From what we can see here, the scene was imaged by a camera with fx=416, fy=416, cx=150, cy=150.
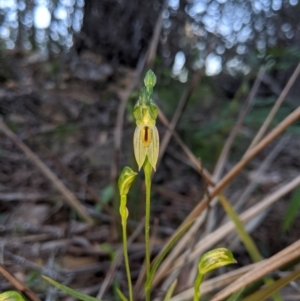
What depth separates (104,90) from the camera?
252 centimetres

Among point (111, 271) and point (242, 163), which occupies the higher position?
point (242, 163)

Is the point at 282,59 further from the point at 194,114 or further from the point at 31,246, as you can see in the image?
the point at 194,114

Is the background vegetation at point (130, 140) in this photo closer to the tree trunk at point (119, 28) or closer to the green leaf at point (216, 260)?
the tree trunk at point (119, 28)

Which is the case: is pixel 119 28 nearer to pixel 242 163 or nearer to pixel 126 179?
pixel 242 163

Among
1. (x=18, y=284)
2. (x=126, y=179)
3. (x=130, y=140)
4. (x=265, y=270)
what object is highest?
(x=126, y=179)

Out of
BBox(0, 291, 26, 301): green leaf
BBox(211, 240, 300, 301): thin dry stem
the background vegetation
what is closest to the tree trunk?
the background vegetation

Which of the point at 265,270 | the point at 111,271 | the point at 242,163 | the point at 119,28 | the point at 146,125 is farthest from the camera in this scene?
the point at 119,28

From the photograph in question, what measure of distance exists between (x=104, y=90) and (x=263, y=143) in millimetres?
1867

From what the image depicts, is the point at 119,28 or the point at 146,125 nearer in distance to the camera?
the point at 146,125

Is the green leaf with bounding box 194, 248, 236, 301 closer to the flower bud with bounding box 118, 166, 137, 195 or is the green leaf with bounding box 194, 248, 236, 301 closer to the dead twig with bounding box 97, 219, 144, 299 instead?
the flower bud with bounding box 118, 166, 137, 195

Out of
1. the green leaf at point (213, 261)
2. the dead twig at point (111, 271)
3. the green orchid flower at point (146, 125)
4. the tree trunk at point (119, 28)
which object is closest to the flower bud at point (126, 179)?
the green orchid flower at point (146, 125)

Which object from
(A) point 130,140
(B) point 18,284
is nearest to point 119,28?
(A) point 130,140

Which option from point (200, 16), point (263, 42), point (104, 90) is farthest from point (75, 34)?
point (263, 42)

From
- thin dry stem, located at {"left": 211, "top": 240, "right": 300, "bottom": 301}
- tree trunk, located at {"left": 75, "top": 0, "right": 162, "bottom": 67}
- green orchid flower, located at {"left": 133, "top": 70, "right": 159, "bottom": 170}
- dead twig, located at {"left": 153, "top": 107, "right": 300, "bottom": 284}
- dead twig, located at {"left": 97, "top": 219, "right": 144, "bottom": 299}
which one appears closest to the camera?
green orchid flower, located at {"left": 133, "top": 70, "right": 159, "bottom": 170}
